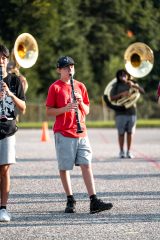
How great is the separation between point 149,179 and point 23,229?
489 centimetres

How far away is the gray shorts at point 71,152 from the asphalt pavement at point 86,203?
53 centimetres

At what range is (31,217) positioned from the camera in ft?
29.0

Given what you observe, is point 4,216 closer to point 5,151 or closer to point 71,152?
point 5,151

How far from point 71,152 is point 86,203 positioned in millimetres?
921

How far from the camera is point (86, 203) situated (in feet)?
32.5

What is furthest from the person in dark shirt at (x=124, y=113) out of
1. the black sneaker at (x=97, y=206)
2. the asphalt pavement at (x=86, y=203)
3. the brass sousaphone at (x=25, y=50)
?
the black sneaker at (x=97, y=206)

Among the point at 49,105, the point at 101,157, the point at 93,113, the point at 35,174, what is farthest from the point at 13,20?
the point at 49,105

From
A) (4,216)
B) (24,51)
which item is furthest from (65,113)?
(24,51)

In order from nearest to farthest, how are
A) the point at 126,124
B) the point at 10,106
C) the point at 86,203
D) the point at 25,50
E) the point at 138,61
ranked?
the point at 10,106, the point at 86,203, the point at 126,124, the point at 25,50, the point at 138,61

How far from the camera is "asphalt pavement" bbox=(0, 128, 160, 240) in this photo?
7812 millimetres

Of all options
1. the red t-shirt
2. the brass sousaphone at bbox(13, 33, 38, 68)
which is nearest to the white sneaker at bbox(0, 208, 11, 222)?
the red t-shirt

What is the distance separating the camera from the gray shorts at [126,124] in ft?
55.6

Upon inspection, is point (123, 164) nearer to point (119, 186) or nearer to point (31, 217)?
point (119, 186)

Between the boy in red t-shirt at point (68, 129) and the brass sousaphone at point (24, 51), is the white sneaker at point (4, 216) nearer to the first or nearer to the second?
the boy in red t-shirt at point (68, 129)
